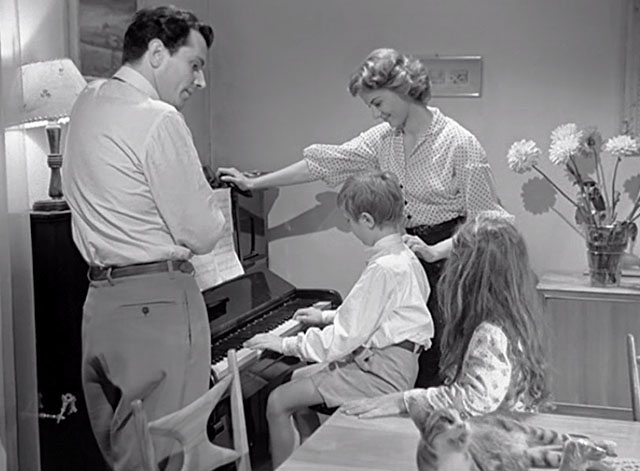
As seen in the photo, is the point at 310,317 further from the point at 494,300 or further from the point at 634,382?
the point at 634,382

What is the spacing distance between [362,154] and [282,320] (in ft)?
2.35

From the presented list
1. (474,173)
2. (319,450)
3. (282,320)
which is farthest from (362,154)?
(319,450)

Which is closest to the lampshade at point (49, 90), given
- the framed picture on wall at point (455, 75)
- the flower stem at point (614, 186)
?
the framed picture on wall at point (455, 75)

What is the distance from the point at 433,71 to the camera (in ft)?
13.0

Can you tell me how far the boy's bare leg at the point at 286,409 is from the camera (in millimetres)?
2697

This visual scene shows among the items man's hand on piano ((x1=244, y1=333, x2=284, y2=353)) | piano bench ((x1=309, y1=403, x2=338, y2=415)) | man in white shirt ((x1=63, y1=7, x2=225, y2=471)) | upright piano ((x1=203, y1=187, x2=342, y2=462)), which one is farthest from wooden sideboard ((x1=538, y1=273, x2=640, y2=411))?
man in white shirt ((x1=63, y1=7, x2=225, y2=471))

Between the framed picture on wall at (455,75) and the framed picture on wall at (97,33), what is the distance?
129 cm

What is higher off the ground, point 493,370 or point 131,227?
point 131,227

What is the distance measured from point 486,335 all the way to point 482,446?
654mm

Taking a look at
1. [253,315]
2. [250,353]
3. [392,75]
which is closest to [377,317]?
[250,353]

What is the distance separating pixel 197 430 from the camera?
182 cm

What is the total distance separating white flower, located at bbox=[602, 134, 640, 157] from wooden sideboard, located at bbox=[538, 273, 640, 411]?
0.51 metres

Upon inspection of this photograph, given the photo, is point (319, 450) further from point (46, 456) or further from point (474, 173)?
point (474, 173)

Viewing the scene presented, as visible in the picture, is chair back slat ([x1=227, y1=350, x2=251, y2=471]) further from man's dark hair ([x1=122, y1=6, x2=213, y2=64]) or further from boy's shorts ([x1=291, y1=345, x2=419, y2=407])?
man's dark hair ([x1=122, y1=6, x2=213, y2=64])
